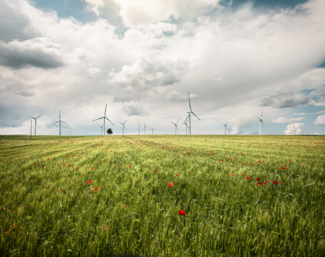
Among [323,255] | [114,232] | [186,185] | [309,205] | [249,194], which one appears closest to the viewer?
[323,255]

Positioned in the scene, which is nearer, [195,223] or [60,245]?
[60,245]

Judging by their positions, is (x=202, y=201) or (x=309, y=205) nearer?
(x=309, y=205)

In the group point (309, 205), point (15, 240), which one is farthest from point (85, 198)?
point (309, 205)

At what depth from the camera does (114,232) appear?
259cm

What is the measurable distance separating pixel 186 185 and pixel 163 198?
48.2 inches

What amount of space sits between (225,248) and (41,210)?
3952 millimetres

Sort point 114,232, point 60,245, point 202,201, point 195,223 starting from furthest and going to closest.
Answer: point 202,201 < point 195,223 < point 114,232 < point 60,245

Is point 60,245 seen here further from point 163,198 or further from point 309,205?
point 309,205

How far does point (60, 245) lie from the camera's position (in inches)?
88.1

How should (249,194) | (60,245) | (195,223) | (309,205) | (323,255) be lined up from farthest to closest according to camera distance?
(249,194)
(309,205)
(195,223)
(60,245)
(323,255)

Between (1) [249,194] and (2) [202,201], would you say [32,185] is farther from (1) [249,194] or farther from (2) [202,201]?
(1) [249,194]

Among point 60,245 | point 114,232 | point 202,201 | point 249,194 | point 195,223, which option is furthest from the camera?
point 249,194

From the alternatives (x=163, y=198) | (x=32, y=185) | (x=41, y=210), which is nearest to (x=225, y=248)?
(x=163, y=198)

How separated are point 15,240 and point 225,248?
3.49 meters
